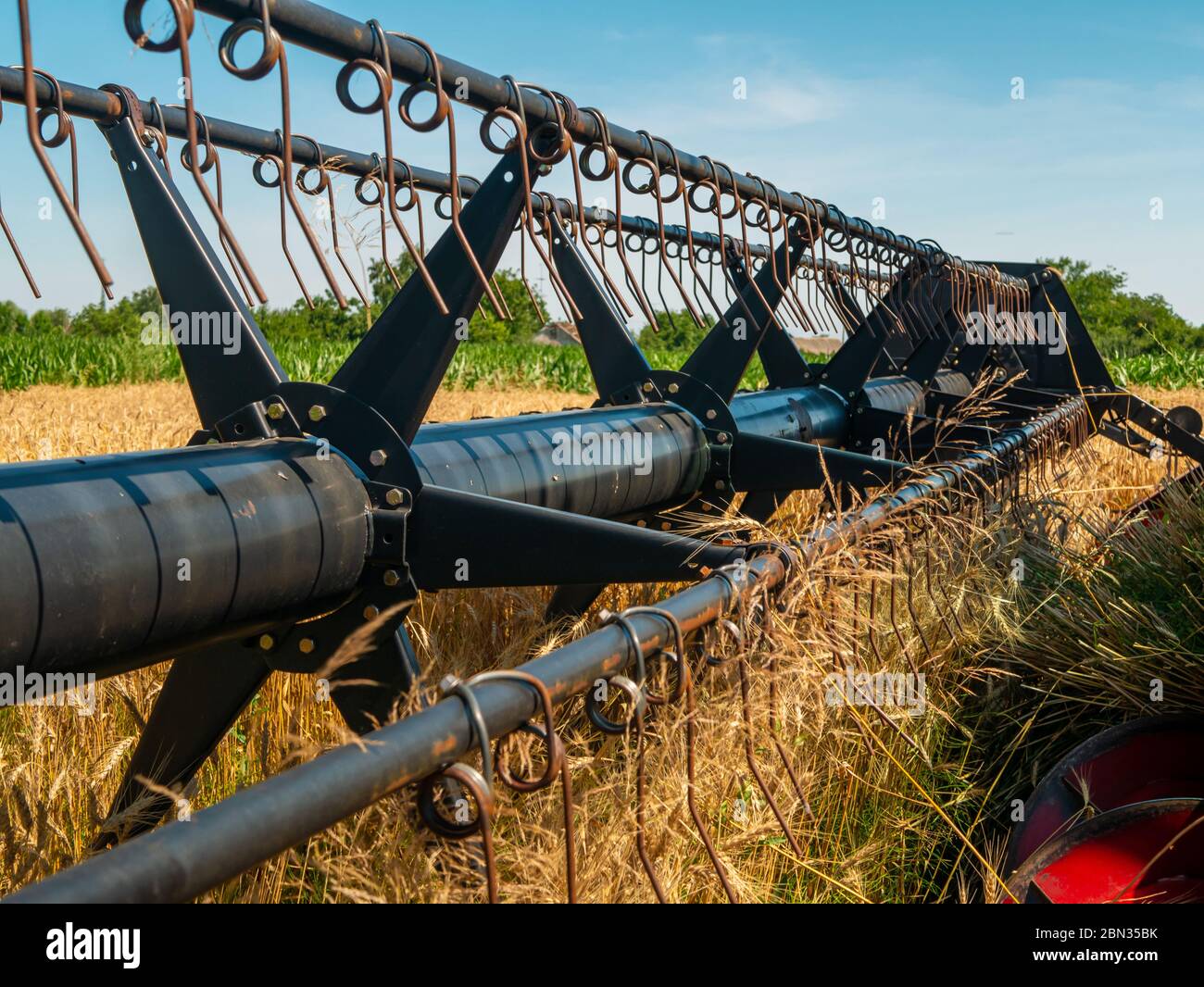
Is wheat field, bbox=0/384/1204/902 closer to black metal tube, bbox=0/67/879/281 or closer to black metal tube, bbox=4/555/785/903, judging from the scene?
black metal tube, bbox=4/555/785/903

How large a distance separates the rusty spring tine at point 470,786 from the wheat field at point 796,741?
36 cm

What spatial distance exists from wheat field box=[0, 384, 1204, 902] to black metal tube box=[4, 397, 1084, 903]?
14.2 inches

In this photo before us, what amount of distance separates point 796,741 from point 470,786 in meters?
2.21

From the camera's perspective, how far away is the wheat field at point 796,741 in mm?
1979

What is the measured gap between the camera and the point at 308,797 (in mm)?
866

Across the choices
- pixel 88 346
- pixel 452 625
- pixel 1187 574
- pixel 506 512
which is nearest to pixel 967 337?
pixel 1187 574

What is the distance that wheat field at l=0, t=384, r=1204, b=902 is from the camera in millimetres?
1979

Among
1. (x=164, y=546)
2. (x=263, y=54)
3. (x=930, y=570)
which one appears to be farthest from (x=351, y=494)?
(x=930, y=570)

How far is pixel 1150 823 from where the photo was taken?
273 centimetres

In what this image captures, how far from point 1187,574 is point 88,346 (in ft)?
80.0

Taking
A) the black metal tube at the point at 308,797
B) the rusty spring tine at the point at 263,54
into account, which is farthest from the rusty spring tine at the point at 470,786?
the rusty spring tine at the point at 263,54

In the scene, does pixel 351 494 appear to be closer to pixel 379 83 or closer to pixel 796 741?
pixel 379 83

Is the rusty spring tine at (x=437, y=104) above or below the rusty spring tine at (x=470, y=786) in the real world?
above

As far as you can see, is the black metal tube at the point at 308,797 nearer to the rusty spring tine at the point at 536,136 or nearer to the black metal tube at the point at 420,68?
the black metal tube at the point at 420,68
